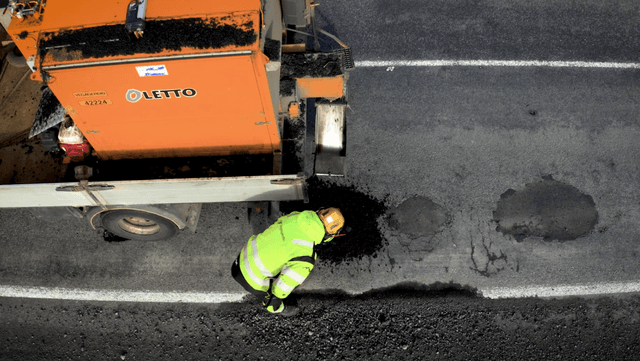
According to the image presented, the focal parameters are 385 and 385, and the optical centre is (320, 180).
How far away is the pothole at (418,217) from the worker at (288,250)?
166 cm

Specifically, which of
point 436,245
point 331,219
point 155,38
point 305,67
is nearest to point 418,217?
point 436,245

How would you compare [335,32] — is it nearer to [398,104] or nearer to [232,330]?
[398,104]

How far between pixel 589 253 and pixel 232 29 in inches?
208

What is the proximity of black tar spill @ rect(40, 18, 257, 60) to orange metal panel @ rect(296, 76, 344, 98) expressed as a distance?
145cm

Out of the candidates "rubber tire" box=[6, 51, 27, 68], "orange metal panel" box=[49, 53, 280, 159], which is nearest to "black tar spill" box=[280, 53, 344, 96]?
"orange metal panel" box=[49, 53, 280, 159]

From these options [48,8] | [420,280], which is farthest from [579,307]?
[48,8]

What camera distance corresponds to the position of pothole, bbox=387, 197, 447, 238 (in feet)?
17.4

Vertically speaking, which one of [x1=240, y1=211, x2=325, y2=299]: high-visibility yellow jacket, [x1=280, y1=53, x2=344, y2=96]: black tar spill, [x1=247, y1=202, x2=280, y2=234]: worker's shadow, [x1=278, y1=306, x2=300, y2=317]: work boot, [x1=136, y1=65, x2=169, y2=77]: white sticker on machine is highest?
[x1=136, y1=65, x2=169, y2=77]: white sticker on machine

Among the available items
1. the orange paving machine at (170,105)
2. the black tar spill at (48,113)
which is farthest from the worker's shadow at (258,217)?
the black tar spill at (48,113)

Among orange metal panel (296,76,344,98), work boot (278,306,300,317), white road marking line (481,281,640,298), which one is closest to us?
orange metal panel (296,76,344,98)

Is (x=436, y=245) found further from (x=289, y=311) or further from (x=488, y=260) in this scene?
(x=289, y=311)

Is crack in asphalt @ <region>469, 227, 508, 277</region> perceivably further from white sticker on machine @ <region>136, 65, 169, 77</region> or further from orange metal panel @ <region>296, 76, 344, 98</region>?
white sticker on machine @ <region>136, 65, 169, 77</region>

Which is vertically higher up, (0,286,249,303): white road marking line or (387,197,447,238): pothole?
(387,197,447,238): pothole

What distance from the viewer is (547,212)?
539cm
